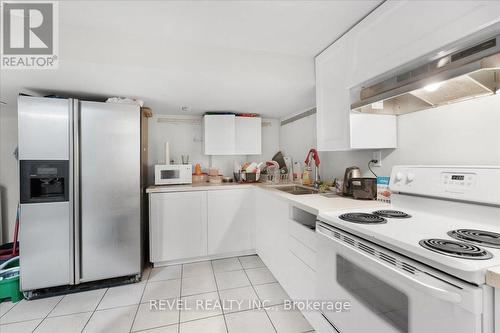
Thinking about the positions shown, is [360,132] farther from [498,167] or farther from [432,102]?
[498,167]

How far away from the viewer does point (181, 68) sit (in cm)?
161

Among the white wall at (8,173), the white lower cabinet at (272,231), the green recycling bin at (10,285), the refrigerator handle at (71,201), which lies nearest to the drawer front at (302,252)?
the white lower cabinet at (272,231)

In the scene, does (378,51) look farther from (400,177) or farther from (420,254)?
(420,254)

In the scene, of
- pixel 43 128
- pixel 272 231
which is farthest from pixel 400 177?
pixel 43 128

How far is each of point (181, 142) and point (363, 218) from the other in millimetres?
2536

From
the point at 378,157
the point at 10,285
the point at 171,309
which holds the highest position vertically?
the point at 378,157

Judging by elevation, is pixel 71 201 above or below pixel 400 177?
below

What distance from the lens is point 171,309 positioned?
5.56 ft

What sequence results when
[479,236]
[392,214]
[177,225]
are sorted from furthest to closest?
[177,225] < [392,214] < [479,236]

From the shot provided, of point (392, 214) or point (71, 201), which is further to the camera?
point (71, 201)

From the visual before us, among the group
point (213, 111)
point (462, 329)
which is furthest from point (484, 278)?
point (213, 111)

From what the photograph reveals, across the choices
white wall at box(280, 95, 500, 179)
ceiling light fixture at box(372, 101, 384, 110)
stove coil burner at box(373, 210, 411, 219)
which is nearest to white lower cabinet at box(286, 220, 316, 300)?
stove coil burner at box(373, 210, 411, 219)

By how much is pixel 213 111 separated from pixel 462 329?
9.08ft

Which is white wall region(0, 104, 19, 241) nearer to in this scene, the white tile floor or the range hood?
the white tile floor
